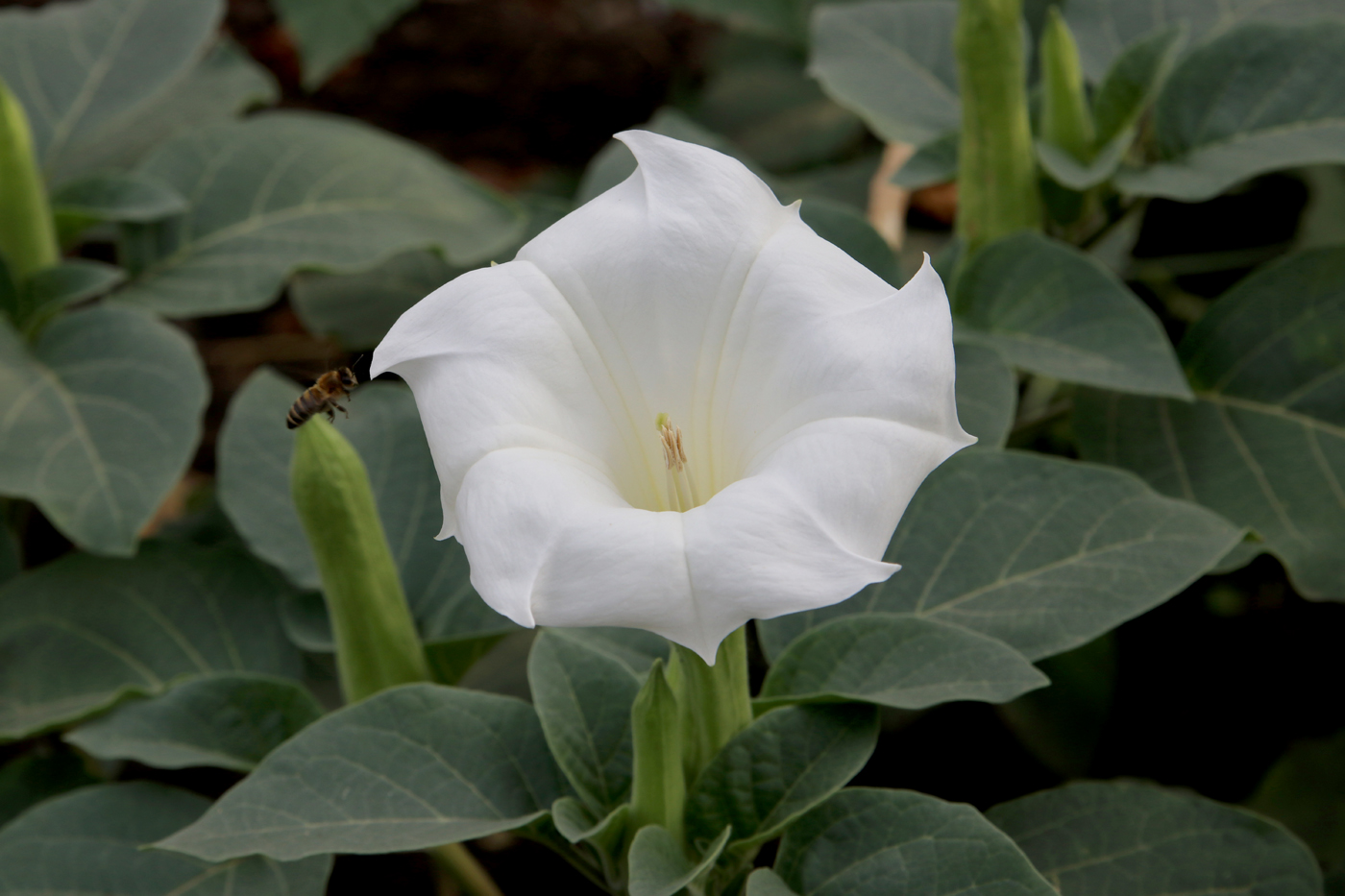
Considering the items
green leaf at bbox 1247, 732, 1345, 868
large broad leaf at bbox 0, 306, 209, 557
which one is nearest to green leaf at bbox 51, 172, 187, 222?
large broad leaf at bbox 0, 306, 209, 557

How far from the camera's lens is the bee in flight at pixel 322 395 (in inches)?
35.7

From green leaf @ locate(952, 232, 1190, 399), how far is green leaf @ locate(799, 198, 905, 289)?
76 millimetres

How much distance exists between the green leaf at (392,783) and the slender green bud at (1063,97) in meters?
0.81

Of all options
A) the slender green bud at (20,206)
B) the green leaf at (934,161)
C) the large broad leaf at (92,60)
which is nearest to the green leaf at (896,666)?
the green leaf at (934,161)

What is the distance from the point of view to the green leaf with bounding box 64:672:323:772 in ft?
3.23

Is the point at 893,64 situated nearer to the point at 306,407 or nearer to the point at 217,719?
the point at 306,407

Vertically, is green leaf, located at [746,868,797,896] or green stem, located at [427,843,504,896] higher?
green leaf, located at [746,868,797,896]

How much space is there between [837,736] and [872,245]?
0.57 m

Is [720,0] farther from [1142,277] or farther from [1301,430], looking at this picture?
[1301,430]

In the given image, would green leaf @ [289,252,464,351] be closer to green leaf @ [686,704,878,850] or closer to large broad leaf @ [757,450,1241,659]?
large broad leaf @ [757,450,1241,659]

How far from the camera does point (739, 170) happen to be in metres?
0.78

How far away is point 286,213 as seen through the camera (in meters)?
1.42

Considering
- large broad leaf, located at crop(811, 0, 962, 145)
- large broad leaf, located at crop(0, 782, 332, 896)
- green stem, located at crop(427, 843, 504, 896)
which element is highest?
large broad leaf, located at crop(811, 0, 962, 145)

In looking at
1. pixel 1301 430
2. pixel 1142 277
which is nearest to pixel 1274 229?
pixel 1142 277
